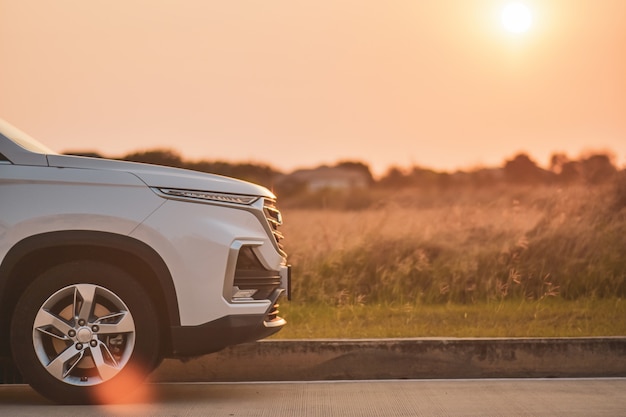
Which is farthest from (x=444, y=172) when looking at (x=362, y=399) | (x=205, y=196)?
(x=205, y=196)

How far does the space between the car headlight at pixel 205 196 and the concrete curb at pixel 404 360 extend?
164 centimetres

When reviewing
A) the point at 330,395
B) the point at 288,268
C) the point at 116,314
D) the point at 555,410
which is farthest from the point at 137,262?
the point at 555,410

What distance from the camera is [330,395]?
7.40 m

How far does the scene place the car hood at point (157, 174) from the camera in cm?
692

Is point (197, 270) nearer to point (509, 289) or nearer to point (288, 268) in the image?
point (288, 268)

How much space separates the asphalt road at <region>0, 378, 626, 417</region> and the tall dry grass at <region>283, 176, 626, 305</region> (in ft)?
15.6

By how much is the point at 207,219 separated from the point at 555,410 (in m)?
2.46

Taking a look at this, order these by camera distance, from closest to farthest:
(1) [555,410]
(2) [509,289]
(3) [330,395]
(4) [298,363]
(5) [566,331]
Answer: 1. (1) [555,410]
2. (3) [330,395]
3. (4) [298,363]
4. (5) [566,331]
5. (2) [509,289]

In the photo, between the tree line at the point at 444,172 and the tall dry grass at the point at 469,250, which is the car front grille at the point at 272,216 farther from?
the tall dry grass at the point at 469,250

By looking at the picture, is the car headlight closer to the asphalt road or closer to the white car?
the white car

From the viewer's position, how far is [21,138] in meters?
7.32

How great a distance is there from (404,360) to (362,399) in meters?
1.24

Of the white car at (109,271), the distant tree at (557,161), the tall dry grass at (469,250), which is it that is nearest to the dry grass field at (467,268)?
the tall dry grass at (469,250)

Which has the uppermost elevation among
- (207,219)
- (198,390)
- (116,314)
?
(207,219)
